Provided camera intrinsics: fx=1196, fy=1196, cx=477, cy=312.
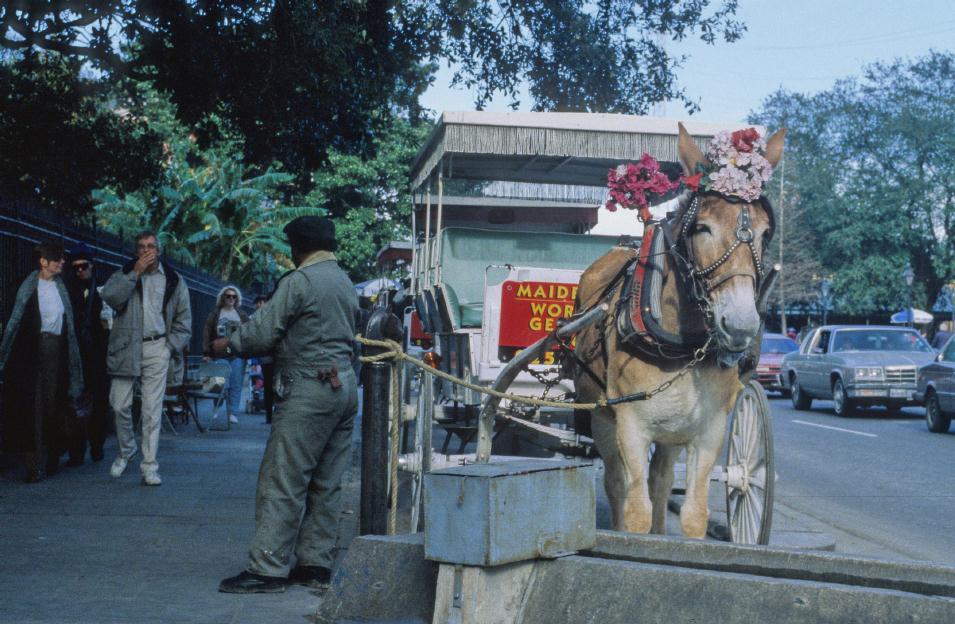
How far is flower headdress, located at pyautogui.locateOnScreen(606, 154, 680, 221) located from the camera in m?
7.55

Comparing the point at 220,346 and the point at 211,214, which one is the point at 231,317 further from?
the point at 211,214

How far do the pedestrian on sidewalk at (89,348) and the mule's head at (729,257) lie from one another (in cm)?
705

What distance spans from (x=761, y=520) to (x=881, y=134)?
55969mm

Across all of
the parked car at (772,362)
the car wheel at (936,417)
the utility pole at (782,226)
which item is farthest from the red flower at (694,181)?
the utility pole at (782,226)

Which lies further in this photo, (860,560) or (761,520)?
(761,520)

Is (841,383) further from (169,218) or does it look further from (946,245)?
(946,245)


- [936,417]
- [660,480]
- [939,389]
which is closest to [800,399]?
[936,417]

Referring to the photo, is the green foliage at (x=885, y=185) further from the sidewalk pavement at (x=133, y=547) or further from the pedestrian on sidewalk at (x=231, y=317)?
the sidewalk pavement at (x=133, y=547)

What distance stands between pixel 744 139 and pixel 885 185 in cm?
5659

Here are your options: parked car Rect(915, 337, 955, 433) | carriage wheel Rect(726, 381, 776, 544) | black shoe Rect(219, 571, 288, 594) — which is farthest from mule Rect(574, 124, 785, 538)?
parked car Rect(915, 337, 955, 433)

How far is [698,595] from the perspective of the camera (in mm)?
4008

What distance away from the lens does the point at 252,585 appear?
6172 millimetres

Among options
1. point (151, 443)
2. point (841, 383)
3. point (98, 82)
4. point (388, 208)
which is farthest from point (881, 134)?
point (151, 443)

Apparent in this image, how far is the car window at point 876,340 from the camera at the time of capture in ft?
77.3
